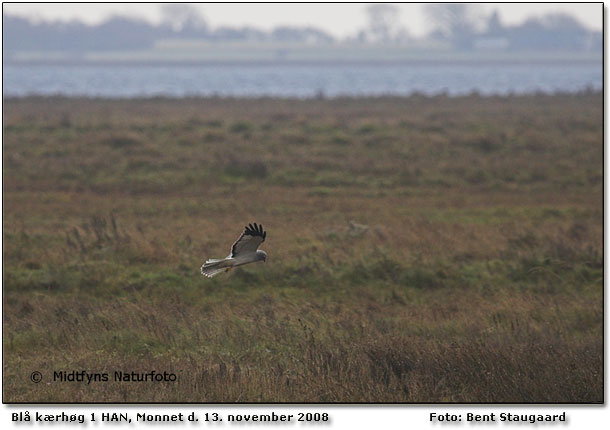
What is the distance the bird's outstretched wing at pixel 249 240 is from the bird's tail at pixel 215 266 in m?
0.08

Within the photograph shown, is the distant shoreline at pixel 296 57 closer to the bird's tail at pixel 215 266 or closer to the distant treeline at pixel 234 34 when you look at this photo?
the distant treeline at pixel 234 34

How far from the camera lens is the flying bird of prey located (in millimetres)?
6770

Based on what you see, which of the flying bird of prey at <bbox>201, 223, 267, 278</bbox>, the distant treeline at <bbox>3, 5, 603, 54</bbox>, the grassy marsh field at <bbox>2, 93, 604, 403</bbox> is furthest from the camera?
the distant treeline at <bbox>3, 5, 603, 54</bbox>

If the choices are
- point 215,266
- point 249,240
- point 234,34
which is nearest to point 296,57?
point 234,34

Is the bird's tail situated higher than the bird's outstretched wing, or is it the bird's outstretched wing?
the bird's outstretched wing

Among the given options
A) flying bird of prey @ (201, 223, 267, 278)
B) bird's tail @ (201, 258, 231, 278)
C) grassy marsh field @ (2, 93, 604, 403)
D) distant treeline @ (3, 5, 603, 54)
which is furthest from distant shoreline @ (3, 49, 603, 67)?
flying bird of prey @ (201, 223, 267, 278)

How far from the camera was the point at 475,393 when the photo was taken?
8.11 meters

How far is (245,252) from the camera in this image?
6930 millimetres

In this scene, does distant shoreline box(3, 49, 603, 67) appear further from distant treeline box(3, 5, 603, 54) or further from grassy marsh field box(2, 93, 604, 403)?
grassy marsh field box(2, 93, 604, 403)

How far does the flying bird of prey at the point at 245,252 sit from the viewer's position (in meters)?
6.77

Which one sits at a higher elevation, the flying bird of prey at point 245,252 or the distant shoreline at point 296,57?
the distant shoreline at point 296,57

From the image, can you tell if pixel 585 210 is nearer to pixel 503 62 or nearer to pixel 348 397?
pixel 348 397

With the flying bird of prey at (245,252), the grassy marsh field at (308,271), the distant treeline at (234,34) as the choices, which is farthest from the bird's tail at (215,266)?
the distant treeline at (234,34)

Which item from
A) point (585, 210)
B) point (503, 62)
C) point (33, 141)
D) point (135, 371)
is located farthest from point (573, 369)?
point (503, 62)
